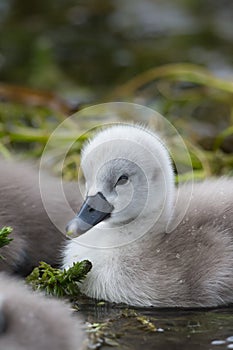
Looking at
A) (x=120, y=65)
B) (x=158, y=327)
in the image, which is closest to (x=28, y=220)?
(x=158, y=327)

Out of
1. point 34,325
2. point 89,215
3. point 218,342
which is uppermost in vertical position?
point 89,215

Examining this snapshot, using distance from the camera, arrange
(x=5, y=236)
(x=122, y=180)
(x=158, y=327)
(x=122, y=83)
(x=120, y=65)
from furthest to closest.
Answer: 1. (x=120, y=65)
2. (x=122, y=83)
3. (x=122, y=180)
4. (x=5, y=236)
5. (x=158, y=327)

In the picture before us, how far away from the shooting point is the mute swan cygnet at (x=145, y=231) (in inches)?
140

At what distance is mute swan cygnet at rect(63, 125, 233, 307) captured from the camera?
3.56m

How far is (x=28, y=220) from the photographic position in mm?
3900

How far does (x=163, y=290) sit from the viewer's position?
11.7 ft

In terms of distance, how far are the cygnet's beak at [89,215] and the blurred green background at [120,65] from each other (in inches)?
50.7

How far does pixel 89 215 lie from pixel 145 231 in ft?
0.77

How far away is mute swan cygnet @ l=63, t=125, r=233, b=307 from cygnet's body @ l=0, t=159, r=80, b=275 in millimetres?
156

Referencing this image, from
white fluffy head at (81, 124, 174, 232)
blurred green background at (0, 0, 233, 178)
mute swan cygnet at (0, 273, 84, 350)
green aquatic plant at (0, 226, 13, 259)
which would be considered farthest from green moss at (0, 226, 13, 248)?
blurred green background at (0, 0, 233, 178)

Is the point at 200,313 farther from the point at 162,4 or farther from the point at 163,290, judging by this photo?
the point at 162,4

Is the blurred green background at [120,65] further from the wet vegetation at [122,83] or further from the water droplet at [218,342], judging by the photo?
the water droplet at [218,342]

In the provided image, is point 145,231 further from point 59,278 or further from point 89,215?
point 59,278

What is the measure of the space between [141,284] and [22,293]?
2.30ft
